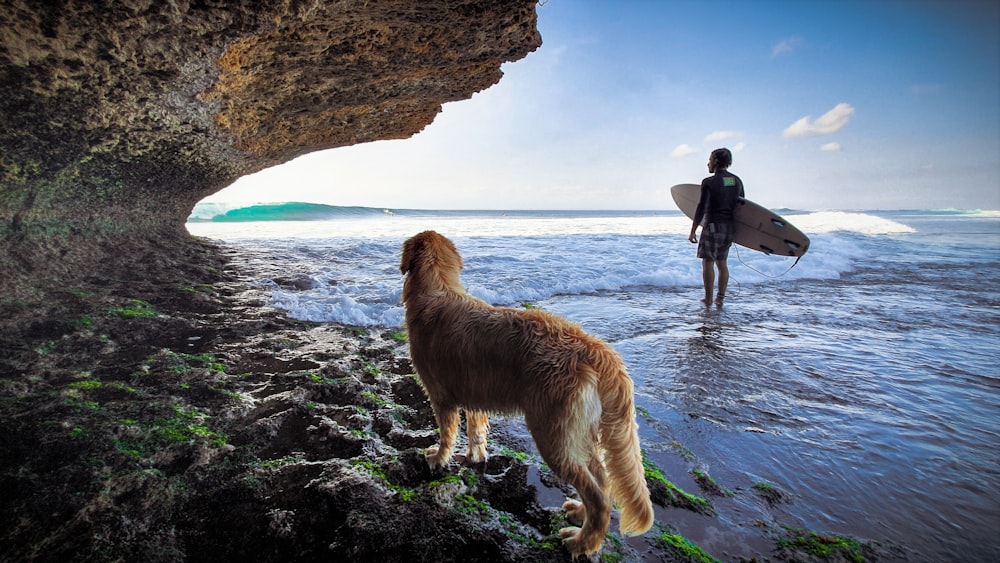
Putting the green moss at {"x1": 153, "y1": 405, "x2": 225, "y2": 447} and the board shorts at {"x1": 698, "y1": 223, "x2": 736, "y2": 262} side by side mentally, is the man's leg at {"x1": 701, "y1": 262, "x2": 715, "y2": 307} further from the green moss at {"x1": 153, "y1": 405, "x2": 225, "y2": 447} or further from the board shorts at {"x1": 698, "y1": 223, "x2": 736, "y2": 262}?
the green moss at {"x1": 153, "y1": 405, "x2": 225, "y2": 447}

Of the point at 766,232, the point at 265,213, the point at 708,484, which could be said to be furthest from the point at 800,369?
the point at 265,213

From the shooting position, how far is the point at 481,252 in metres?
12.6

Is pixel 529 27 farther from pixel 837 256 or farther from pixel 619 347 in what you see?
pixel 837 256

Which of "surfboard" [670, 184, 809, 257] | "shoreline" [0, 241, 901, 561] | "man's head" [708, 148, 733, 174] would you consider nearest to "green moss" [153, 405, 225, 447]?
"shoreline" [0, 241, 901, 561]

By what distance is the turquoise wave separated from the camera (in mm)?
30950

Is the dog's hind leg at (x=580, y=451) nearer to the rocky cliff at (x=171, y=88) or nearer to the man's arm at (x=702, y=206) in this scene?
the rocky cliff at (x=171, y=88)

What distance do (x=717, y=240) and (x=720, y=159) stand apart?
5.02 ft

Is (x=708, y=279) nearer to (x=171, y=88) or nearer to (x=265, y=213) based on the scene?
(x=171, y=88)

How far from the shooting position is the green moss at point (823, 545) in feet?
6.85

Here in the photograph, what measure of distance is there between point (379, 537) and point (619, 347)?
3.69m

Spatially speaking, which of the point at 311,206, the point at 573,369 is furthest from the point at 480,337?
the point at 311,206

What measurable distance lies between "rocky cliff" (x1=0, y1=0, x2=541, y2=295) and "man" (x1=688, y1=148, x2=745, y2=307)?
4.16 m

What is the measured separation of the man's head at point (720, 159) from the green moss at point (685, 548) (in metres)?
7.04

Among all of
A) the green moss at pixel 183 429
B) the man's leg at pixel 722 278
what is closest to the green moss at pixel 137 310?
the green moss at pixel 183 429
